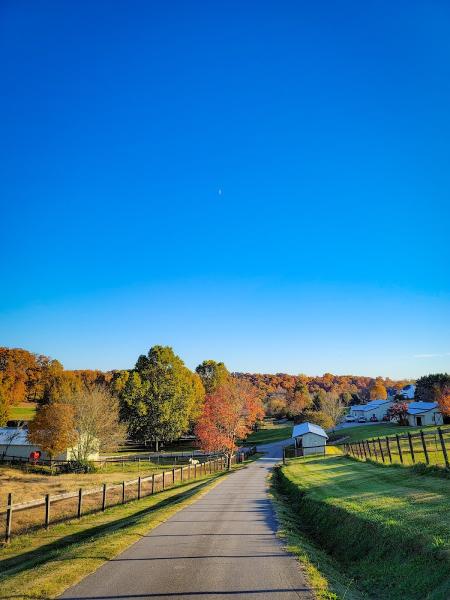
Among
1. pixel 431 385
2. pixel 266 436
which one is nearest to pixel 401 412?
pixel 431 385

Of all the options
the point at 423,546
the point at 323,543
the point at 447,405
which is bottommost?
the point at 323,543

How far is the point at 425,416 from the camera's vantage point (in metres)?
76.6

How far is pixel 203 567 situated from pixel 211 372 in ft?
311

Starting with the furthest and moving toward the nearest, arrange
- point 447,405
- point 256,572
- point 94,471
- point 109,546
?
point 447,405
point 94,471
point 109,546
point 256,572

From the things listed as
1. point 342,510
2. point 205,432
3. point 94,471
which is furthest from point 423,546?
point 94,471

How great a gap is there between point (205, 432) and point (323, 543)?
3649cm

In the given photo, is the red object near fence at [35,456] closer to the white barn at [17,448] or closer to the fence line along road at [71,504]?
the white barn at [17,448]

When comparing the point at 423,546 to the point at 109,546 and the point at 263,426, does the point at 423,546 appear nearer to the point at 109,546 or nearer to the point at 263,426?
the point at 109,546

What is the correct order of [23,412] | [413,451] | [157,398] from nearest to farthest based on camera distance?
[413,451], [157,398], [23,412]

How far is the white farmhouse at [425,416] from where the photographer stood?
76000mm

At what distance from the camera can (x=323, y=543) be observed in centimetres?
1315

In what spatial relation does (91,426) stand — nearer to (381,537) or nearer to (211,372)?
(381,537)

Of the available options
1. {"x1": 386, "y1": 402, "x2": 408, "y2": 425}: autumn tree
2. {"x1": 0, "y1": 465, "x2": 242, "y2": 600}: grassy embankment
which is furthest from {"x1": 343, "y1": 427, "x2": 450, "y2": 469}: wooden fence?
{"x1": 386, "y1": 402, "x2": 408, "y2": 425}: autumn tree

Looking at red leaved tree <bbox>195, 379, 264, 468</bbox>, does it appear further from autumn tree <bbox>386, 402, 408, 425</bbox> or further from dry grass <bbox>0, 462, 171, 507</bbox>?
autumn tree <bbox>386, 402, 408, 425</bbox>
